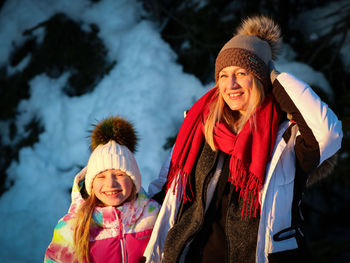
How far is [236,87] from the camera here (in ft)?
6.41

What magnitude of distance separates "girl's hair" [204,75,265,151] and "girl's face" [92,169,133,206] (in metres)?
0.58

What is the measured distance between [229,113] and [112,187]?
0.88 metres

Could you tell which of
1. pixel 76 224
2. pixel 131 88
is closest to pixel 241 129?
pixel 76 224

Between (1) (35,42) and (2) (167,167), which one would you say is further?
(1) (35,42)

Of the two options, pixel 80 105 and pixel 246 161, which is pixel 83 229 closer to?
pixel 246 161

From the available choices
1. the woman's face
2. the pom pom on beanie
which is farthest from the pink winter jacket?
the woman's face

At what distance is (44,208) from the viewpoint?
10.3 ft

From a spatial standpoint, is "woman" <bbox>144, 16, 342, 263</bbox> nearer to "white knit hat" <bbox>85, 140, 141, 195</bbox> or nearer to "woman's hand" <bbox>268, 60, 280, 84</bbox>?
"woman's hand" <bbox>268, 60, 280, 84</bbox>

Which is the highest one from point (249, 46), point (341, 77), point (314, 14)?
point (314, 14)

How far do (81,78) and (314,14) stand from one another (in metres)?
2.88

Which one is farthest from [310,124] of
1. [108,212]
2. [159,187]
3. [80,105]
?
[80,105]

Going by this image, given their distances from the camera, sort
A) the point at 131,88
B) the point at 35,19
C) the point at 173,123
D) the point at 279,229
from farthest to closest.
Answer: the point at 35,19 → the point at 131,88 → the point at 173,123 → the point at 279,229

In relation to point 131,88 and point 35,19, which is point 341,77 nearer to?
point 131,88

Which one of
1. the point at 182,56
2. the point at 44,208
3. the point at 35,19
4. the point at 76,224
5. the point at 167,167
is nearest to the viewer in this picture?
the point at 76,224
